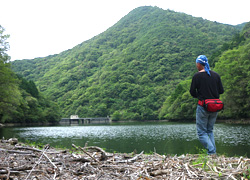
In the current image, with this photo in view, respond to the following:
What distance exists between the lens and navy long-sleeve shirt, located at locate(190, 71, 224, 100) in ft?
18.1

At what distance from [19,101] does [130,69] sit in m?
118

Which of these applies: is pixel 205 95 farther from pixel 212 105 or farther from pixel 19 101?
pixel 19 101

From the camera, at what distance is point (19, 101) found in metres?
41.8

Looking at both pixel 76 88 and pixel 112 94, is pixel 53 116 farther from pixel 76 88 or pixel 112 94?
pixel 76 88

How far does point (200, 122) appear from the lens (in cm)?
558

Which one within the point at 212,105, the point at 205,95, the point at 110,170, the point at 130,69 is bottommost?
the point at 110,170

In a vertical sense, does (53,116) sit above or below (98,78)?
below

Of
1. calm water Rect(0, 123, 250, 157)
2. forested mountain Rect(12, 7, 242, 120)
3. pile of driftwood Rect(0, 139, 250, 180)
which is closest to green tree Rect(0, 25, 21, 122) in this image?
calm water Rect(0, 123, 250, 157)

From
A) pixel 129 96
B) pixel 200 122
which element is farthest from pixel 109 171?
pixel 129 96

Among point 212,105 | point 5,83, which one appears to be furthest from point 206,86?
point 5,83

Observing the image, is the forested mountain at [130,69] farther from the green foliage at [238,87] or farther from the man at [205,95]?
the man at [205,95]

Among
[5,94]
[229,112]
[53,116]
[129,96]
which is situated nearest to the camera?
[5,94]

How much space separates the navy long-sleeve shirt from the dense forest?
32.0 metres

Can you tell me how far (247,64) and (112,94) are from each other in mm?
105217
